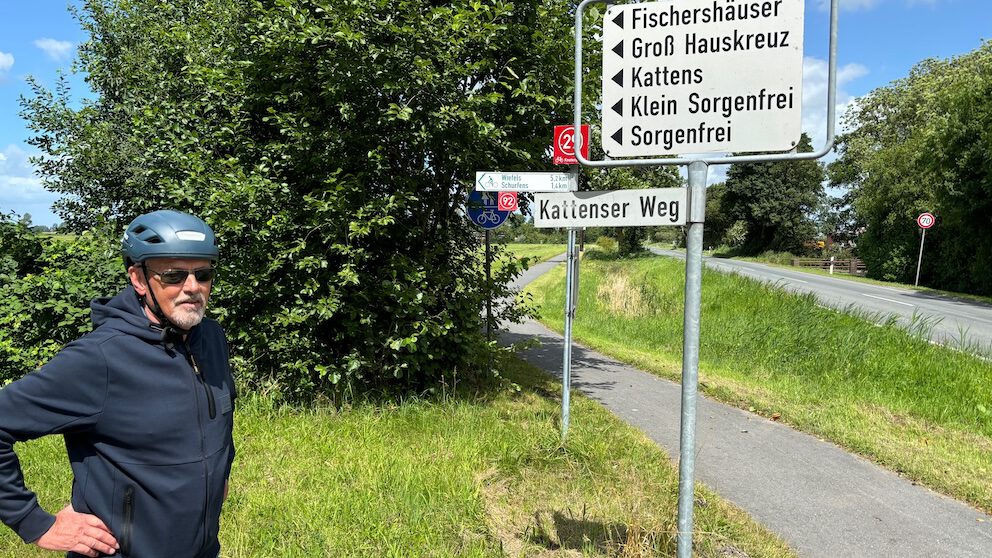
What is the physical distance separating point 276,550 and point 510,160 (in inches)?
162

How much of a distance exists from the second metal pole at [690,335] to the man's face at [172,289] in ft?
5.68

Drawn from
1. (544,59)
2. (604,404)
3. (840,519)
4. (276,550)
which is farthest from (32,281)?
(840,519)

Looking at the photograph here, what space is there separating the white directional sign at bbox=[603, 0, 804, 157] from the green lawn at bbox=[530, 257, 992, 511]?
12.9 ft

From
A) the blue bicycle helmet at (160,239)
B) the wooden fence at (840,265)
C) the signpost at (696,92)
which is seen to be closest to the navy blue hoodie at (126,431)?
the blue bicycle helmet at (160,239)

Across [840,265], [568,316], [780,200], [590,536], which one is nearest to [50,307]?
[568,316]

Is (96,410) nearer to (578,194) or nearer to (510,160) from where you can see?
(578,194)

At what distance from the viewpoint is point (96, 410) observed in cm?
158

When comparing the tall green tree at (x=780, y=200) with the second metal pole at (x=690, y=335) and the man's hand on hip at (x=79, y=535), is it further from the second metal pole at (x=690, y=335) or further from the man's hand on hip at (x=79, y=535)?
the man's hand on hip at (x=79, y=535)

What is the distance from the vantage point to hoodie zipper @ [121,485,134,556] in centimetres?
163

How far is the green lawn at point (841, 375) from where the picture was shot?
5.11m

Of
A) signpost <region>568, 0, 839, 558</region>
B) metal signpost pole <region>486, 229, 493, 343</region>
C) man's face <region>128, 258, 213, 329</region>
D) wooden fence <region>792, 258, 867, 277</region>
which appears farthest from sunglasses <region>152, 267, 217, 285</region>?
wooden fence <region>792, 258, 867, 277</region>

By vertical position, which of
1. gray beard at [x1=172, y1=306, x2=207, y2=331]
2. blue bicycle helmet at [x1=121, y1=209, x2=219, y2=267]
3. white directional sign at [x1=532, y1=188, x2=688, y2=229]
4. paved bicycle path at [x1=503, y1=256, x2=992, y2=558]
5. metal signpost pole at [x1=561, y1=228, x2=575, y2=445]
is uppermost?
white directional sign at [x1=532, y1=188, x2=688, y2=229]

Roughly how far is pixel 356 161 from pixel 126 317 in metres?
3.90

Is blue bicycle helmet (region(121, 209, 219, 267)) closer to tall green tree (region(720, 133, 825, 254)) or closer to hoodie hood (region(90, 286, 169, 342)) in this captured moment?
hoodie hood (region(90, 286, 169, 342))
